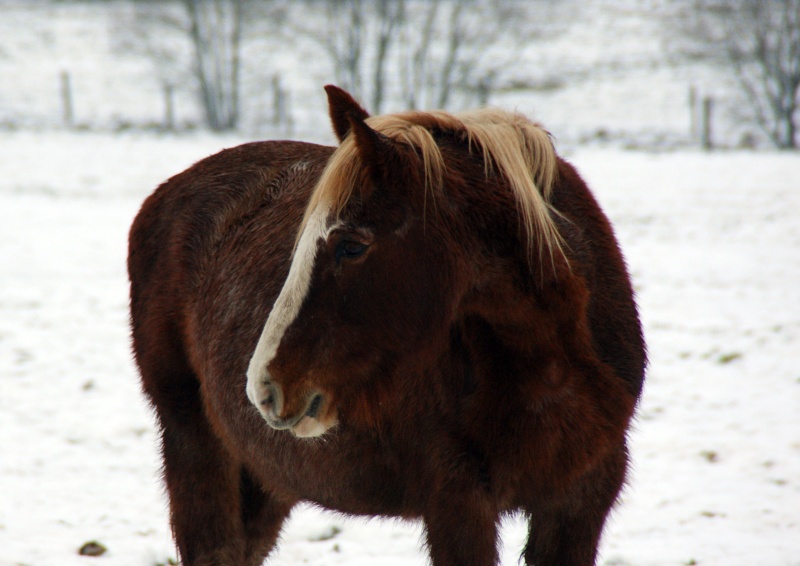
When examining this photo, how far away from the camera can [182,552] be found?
10.0ft

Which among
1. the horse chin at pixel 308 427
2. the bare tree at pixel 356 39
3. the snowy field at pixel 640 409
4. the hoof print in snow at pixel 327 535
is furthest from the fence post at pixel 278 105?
the horse chin at pixel 308 427

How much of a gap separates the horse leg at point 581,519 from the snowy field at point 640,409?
2.92 feet

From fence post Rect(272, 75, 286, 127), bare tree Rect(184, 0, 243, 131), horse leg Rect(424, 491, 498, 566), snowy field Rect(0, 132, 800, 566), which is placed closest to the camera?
horse leg Rect(424, 491, 498, 566)

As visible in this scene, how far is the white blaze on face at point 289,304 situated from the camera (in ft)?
6.46

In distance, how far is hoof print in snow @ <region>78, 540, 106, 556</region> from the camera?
3602mm

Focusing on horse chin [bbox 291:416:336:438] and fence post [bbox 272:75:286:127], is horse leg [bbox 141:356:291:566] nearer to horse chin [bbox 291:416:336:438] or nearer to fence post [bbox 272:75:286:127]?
horse chin [bbox 291:416:336:438]

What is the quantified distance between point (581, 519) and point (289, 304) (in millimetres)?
1116

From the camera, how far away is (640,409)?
4203mm

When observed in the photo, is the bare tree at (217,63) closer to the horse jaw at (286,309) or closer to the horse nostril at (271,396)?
the horse jaw at (286,309)

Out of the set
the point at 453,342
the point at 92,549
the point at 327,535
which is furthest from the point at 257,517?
the point at 453,342

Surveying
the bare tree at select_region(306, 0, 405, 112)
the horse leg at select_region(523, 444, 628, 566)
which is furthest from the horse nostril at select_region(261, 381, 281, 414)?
the bare tree at select_region(306, 0, 405, 112)

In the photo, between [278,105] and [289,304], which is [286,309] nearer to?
[289,304]

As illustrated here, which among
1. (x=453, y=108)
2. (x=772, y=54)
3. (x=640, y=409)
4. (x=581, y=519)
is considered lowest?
(x=640, y=409)

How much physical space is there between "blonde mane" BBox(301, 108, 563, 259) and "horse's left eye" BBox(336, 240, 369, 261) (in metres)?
0.09
